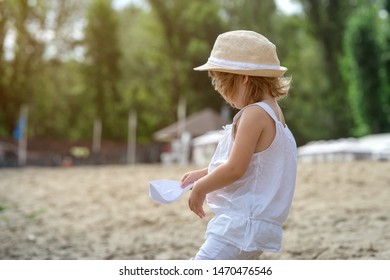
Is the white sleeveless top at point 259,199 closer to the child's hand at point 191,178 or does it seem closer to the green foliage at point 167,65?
the child's hand at point 191,178

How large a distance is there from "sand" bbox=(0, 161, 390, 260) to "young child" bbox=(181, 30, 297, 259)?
0.94 meters

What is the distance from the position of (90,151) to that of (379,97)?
4986 millimetres

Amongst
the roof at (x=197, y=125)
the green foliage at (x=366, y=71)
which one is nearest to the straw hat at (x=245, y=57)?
the green foliage at (x=366, y=71)

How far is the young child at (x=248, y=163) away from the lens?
1.21 metres

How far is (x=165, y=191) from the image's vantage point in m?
1.26

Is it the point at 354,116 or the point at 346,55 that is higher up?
the point at 346,55

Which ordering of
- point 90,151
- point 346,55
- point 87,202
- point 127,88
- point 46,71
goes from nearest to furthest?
1. point 87,202
2. point 46,71
3. point 346,55
4. point 90,151
5. point 127,88

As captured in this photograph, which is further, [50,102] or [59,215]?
[50,102]

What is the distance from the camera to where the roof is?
12.6m

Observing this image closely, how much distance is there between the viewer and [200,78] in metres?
12.3

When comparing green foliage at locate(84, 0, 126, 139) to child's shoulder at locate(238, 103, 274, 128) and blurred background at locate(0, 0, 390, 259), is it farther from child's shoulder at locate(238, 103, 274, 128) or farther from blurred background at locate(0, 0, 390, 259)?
child's shoulder at locate(238, 103, 274, 128)
